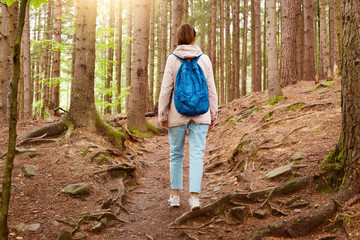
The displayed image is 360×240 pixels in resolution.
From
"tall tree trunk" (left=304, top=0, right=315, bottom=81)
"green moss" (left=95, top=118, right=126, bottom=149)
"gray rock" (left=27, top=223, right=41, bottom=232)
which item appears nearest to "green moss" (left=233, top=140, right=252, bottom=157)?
"green moss" (left=95, top=118, right=126, bottom=149)

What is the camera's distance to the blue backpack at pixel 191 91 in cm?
363

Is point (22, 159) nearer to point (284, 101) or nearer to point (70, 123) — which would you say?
point (70, 123)

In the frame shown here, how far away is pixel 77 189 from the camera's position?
13.9ft

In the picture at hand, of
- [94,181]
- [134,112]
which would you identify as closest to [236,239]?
[94,181]

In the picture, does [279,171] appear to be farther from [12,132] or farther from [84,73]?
[84,73]

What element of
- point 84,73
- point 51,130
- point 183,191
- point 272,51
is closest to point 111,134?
point 51,130

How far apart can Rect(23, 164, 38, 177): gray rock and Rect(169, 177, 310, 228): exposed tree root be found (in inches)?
93.2

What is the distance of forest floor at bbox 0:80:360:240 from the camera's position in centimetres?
329

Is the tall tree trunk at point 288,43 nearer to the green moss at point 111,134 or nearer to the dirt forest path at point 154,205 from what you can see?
the dirt forest path at point 154,205

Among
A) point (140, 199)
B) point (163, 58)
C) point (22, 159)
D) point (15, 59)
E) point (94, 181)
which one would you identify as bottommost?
point (140, 199)

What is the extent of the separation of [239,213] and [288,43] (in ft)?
32.8

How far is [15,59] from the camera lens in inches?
86.9

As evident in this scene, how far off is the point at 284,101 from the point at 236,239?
6.30 metres

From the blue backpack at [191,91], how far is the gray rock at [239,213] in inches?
48.8
